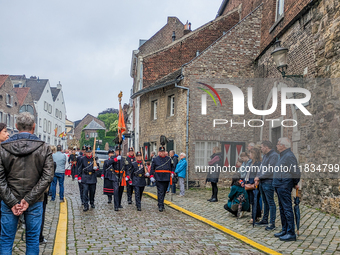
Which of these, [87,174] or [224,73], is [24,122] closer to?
[87,174]

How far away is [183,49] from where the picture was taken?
21.6 meters

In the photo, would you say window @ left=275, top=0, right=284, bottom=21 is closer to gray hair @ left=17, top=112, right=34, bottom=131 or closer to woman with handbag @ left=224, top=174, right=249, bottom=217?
woman with handbag @ left=224, top=174, right=249, bottom=217

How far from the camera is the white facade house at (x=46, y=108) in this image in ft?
175

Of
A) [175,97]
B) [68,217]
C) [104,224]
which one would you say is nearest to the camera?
[104,224]

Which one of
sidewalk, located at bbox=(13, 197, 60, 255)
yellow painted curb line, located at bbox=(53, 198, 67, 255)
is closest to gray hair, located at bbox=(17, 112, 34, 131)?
sidewalk, located at bbox=(13, 197, 60, 255)

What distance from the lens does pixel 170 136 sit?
60.2ft

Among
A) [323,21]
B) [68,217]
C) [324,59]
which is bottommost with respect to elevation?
[68,217]

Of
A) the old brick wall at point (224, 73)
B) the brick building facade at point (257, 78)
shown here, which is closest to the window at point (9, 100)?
the brick building facade at point (257, 78)

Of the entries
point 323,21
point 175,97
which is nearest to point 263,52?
point 175,97

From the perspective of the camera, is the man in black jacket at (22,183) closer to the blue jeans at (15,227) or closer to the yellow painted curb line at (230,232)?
the blue jeans at (15,227)

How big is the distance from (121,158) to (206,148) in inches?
271

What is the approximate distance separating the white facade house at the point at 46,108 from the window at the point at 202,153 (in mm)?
35291

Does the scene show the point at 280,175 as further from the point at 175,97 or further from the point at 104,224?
the point at 175,97

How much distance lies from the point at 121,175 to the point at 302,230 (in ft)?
17.8
